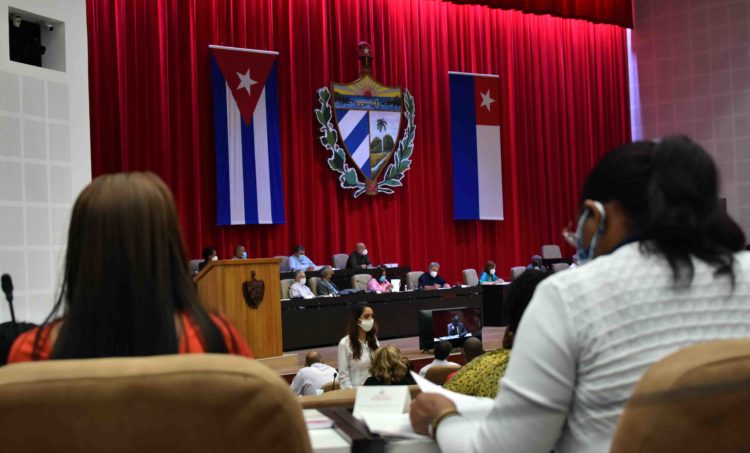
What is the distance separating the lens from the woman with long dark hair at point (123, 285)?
1.39 meters

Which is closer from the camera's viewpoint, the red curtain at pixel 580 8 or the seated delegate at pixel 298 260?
the seated delegate at pixel 298 260

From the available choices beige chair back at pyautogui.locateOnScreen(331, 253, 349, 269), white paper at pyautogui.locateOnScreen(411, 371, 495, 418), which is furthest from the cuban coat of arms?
white paper at pyautogui.locateOnScreen(411, 371, 495, 418)

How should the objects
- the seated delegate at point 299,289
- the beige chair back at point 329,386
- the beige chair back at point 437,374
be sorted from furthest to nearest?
1. the seated delegate at point 299,289
2. the beige chair back at point 329,386
3. the beige chair back at point 437,374

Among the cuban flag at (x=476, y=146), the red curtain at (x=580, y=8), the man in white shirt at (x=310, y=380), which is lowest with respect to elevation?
the man in white shirt at (x=310, y=380)

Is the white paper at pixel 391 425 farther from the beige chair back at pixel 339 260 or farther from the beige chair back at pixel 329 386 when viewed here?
the beige chair back at pixel 339 260

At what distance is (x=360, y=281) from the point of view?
13070mm

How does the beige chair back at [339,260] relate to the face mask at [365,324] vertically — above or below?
above

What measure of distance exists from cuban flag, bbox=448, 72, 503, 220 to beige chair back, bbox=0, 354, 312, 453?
16202 mm

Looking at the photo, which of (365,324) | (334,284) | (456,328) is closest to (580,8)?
(334,284)

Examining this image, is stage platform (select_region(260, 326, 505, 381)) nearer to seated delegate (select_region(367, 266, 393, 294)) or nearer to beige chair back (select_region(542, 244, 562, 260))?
seated delegate (select_region(367, 266, 393, 294))

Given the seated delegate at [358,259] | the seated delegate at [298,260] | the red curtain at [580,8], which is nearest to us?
the seated delegate at [298,260]

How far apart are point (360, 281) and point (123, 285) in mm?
11694

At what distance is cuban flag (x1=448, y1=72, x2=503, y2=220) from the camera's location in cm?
1730

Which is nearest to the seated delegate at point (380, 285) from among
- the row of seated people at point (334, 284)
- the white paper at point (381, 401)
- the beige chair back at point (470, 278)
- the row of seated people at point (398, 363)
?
the row of seated people at point (334, 284)
